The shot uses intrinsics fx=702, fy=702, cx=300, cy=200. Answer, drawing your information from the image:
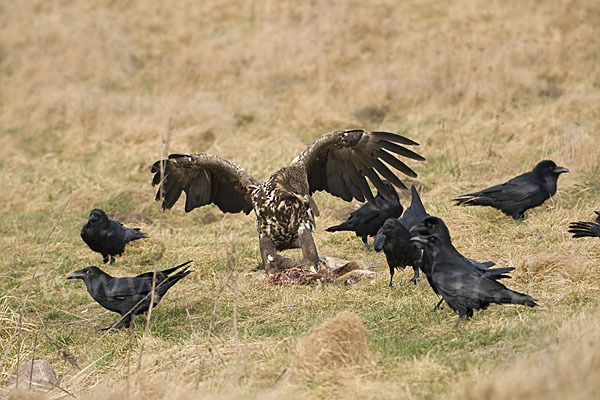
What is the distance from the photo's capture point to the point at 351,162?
703 centimetres

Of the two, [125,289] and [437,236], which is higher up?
[437,236]

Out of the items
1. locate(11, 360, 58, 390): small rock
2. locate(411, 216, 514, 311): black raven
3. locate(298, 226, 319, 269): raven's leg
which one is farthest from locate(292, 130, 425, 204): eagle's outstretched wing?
locate(11, 360, 58, 390): small rock

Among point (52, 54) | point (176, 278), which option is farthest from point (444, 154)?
point (52, 54)

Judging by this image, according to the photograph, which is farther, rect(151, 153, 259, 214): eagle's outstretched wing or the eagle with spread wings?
rect(151, 153, 259, 214): eagle's outstretched wing

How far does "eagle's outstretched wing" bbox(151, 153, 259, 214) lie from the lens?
709 cm

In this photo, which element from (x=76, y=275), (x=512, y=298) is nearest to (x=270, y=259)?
(x=76, y=275)

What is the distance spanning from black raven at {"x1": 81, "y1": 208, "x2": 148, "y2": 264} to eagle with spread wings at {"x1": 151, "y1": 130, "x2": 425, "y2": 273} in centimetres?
89

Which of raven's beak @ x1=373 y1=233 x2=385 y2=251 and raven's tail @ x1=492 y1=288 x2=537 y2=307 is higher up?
raven's tail @ x1=492 y1=288 x2=537 y2=307

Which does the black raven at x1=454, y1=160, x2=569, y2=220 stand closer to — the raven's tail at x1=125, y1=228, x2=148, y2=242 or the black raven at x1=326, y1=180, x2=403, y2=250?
the black raven at x1=326, y1=180, x2=403, y2=250

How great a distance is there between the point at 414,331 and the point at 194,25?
1495 cm

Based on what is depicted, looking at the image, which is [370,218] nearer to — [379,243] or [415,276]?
[379,243]

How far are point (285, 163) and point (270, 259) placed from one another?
151 inches

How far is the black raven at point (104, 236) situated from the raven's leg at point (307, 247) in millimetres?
2327

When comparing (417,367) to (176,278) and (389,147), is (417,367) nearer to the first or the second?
(176,278)
